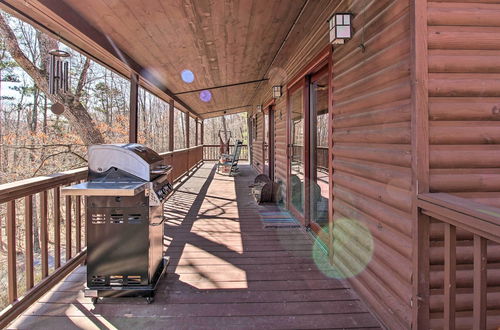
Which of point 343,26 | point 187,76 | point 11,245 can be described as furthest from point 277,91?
point 11,245

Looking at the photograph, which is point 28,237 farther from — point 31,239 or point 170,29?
point 170,29

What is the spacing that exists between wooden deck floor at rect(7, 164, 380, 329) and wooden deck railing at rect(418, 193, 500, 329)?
64 centimetres

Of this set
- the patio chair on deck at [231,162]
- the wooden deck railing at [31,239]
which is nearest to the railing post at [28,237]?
the wooden deck railing at [31,239]

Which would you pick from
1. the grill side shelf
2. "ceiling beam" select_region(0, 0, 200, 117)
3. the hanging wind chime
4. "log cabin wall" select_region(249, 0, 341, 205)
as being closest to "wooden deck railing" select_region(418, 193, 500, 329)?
the grill side shelf

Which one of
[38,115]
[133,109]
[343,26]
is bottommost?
[133,109]

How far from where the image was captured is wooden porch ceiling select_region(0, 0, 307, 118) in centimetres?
290

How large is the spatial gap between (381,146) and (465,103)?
20.8 inches

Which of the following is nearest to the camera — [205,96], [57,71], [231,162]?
[57,71]

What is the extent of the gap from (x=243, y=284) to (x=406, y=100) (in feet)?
6.14

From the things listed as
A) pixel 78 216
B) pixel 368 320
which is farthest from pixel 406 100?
pixel 78 216

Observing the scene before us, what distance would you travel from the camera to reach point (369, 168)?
226cm

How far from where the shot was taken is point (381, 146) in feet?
6.79

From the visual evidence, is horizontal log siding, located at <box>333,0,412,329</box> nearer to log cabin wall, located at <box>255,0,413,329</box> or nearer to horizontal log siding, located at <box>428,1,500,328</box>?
log cabin wall, located at <box>255,0,413,329</box>

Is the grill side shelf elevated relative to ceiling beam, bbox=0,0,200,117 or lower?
lower
